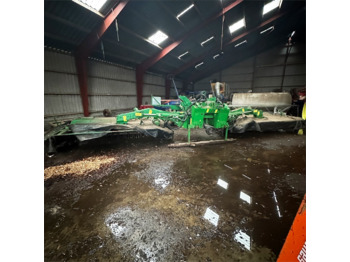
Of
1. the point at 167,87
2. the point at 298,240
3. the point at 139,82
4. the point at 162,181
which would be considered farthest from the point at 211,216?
the point at 167,87

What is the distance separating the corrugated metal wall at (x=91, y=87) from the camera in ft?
25.1

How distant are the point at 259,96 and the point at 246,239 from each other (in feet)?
33.9

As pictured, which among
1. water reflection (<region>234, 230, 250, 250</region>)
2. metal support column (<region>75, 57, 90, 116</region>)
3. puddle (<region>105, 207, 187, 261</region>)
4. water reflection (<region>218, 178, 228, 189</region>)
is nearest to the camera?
puddle (<region>105, 207, 187, 261</region>)

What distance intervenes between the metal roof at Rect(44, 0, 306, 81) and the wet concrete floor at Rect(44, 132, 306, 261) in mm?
6073

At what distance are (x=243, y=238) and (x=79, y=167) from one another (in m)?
3.81

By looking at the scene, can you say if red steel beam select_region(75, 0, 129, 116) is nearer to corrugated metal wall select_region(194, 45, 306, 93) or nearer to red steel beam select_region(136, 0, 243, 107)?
red steel beam select_region(136, 0, 243, 107)

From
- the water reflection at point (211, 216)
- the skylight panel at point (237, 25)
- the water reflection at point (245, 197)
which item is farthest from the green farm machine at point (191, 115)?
the skylight panel at point (237, 25)

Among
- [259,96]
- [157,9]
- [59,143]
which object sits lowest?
[59,143]

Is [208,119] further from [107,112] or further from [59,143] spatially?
[107,112]

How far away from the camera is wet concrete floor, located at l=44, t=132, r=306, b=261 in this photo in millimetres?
1862

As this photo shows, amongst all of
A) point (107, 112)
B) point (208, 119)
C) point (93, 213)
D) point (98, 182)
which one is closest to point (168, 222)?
point (93, 213)

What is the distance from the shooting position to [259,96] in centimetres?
1023

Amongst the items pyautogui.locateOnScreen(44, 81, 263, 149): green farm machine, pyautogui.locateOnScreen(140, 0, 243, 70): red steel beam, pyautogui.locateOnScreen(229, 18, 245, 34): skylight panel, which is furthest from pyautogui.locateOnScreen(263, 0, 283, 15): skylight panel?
pyautogui.locateOnScreen(44, 81, 263, 149): green farm machine

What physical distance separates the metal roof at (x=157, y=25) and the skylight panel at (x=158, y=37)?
28cm
